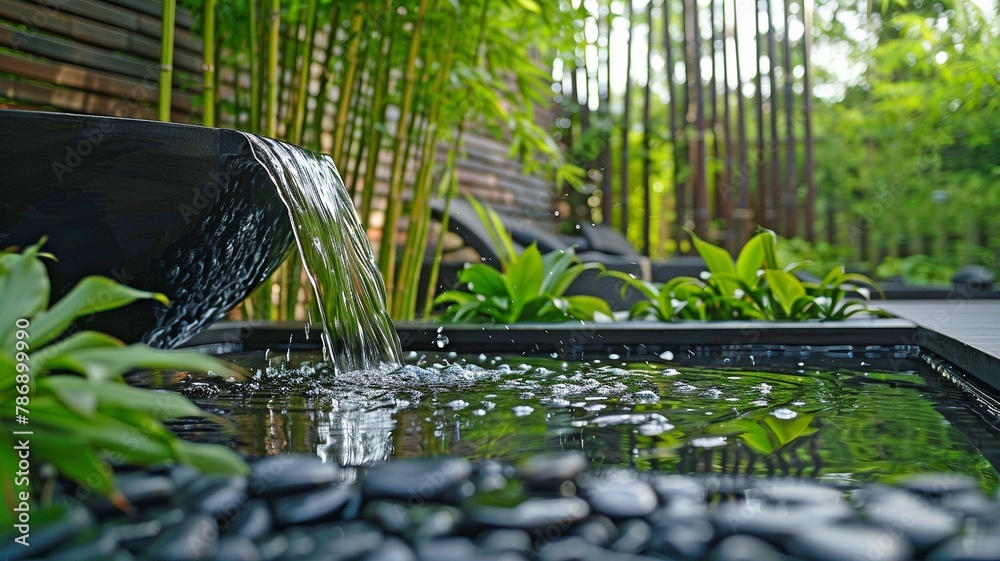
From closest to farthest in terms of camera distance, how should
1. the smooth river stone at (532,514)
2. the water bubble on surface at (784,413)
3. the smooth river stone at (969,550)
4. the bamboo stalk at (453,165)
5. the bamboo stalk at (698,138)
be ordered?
the smooth river stone at (969,550) → the smooth river stone at (532,514) → the water bubble on surface at (784,413) → the bamboo stalk at (453,165) → the bamboo stalk at (698,138)

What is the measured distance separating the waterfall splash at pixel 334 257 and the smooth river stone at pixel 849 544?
1.04 m

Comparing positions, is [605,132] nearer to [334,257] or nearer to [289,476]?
[334,257]

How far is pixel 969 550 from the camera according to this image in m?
0.68

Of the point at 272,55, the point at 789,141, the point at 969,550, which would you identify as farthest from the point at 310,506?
the point at 789,141

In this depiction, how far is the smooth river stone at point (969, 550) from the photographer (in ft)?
2.23

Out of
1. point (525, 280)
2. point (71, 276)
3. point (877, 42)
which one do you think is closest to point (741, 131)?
point (877, 42)

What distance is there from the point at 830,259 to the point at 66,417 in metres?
7.73

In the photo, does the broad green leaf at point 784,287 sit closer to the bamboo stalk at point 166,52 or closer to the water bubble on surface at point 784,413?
the water bubble on surface at point 784,413

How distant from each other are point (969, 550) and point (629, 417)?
0.60m

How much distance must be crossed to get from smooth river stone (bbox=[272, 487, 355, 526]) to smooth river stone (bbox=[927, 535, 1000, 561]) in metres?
0.55

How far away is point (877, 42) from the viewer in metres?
8.86

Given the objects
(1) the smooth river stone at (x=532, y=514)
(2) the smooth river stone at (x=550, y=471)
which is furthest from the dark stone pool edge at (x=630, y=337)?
(1) the smooth river stone at (x=532, y=514)

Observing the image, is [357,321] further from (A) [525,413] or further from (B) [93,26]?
(B) [93,26]

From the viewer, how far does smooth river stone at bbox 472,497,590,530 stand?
2.58 ft
